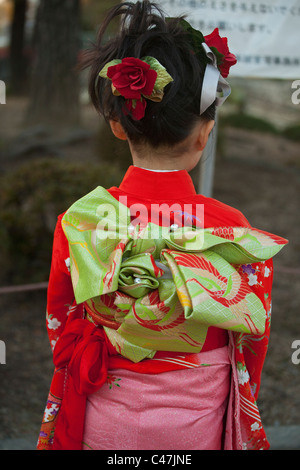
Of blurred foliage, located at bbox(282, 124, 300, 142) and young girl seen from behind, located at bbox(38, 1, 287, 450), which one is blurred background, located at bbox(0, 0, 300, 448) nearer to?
blurred foliage, located at bbox(282, 124, 300, 142)

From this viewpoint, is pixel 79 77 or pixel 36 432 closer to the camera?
pixel 36 432

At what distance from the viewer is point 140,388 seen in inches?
54.0

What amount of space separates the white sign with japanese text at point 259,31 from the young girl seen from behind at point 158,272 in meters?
1.63

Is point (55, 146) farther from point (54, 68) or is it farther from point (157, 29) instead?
point (157, 29)

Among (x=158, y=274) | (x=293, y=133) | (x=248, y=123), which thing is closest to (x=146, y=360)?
(x=158, y=274)

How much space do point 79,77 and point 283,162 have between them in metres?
3.48

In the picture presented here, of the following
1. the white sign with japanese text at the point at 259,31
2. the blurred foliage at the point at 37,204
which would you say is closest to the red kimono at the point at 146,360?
the white sign with japanese text at the point at 259,31

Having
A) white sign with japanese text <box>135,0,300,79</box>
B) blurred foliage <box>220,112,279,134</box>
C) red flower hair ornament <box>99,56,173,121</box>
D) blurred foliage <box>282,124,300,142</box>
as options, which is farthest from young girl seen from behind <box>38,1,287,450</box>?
blurred foliage <box>220,112,279,134</box>

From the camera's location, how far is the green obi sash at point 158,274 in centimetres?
124

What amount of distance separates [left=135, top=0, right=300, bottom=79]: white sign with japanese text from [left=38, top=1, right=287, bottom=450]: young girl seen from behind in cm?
163

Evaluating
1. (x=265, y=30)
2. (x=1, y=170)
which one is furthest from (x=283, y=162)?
(x=265, y=30)

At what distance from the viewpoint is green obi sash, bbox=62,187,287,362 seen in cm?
124

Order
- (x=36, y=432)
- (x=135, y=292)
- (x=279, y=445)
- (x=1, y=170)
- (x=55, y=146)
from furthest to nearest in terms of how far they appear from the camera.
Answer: (x=55, y=146) → (x=1, y=170) → (x=36, y=432) → (x=279, y=445) → (x=135, y=292)

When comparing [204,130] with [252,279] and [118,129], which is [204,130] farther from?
[252,279]
